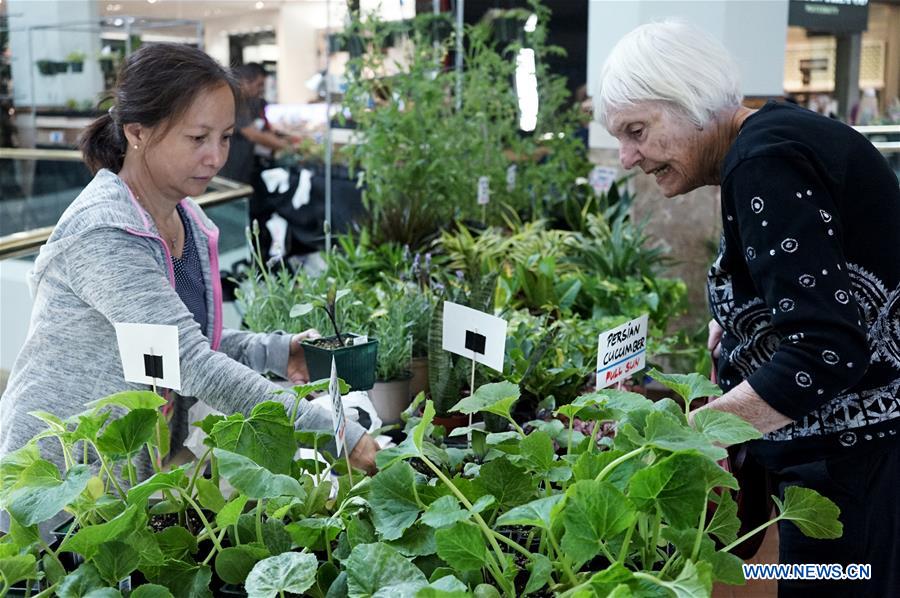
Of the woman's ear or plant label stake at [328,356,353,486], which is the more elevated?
the woman's ear

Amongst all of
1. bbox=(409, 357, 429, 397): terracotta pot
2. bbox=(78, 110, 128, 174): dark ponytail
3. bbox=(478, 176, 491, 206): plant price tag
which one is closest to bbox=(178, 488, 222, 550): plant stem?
bbox=(78, 110, 128, 174): dark ponytail

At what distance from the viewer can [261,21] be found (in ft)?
20.6

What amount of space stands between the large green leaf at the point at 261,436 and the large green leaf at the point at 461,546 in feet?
Result: 1.03

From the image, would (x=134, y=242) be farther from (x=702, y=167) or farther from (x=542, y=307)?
(x=542, y=307)

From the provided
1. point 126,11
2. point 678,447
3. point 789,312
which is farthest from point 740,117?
point 126,11

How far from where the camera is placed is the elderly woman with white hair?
4.45ft

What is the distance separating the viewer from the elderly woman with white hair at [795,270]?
4.45 ft

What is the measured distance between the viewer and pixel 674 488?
3.39ft

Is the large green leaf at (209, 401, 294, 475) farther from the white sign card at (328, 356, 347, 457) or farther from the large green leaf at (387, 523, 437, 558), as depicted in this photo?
the large green leaf at (387, 523, 437, 558)

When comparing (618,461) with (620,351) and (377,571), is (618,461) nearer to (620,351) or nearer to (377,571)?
(377,571)

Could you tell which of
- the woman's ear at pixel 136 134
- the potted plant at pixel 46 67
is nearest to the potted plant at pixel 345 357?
the woman's ear at pixel 136 134

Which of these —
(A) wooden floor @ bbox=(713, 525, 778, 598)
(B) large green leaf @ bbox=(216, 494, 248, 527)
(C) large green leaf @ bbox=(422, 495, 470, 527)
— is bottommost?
(A) wooden floor @ bbox=(713, 525, 778, 598)

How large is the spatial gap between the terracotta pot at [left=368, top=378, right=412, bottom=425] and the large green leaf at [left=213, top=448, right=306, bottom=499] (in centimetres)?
112

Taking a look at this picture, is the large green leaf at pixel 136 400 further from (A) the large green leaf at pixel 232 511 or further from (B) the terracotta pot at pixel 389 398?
(B) the terracotta pot at pixel 389 398
